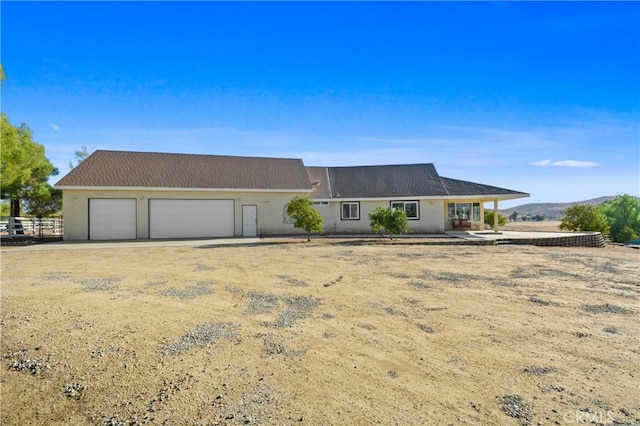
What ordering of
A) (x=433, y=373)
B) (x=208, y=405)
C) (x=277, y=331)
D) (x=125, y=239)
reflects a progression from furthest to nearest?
(x=125, y=239) < (x=277, y=331) < (x=433, y=373) < (x=208, y=405)

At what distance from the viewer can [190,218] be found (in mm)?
21344

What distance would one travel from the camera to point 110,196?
2006cm

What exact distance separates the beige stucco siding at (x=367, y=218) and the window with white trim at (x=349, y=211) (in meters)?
0.19

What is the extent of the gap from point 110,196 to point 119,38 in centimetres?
1040

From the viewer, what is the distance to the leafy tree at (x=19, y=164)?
66.7 feet

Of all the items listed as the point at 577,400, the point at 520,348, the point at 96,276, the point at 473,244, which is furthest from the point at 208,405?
the point at 473,244

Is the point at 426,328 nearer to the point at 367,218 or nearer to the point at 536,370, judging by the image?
the point at 536,370

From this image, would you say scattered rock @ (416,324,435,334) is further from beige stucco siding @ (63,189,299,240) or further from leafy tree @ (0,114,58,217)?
leafy tree @ (0,114,58,217)

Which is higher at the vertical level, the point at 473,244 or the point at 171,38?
the point at 171,38

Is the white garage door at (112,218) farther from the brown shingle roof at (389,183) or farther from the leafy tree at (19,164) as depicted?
the brown shingle roof at (389,183)

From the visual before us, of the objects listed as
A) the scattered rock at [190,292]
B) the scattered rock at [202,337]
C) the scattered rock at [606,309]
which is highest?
the scattered rock at [190,292]

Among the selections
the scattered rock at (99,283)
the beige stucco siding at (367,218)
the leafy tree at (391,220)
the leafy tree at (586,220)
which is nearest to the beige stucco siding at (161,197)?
the beige stucco siding at (367,218)

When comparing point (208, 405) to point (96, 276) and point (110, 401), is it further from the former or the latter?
point (96, 276)

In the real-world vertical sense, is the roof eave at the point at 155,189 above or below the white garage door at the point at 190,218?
above
